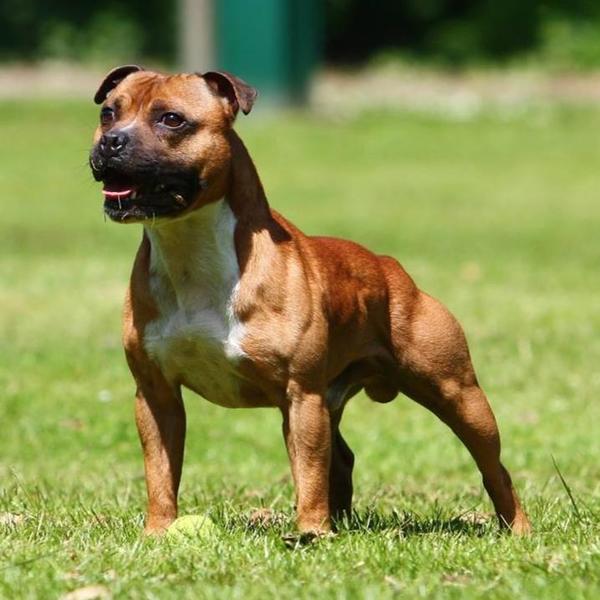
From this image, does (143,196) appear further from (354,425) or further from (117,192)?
(354,425)

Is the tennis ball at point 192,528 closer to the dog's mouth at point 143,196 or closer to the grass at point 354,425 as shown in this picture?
the grass at point 354,425

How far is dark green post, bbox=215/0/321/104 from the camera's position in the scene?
2994 cm

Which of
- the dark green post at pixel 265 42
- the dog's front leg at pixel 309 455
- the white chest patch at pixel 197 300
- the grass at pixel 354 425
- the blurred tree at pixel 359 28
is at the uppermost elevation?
the white chest patch at pixel 197 300

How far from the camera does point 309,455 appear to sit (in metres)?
5.98

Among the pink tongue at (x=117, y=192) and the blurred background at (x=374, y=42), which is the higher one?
the pink tongue at (x=117, y=192)

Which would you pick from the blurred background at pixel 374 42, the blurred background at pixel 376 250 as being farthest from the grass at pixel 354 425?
the blurred background at pixel 374 42

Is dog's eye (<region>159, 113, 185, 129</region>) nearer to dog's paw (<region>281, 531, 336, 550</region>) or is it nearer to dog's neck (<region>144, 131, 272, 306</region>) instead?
dog's neck (<region>144, 131, 272, 306</region>)

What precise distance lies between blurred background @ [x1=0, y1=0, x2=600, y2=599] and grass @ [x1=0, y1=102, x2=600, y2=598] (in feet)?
0.08

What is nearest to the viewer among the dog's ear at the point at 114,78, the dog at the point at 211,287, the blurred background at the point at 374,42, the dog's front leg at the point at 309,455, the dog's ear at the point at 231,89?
the dog at the point at 211,287

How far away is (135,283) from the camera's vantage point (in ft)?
20.2

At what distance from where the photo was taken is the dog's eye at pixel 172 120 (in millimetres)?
5879

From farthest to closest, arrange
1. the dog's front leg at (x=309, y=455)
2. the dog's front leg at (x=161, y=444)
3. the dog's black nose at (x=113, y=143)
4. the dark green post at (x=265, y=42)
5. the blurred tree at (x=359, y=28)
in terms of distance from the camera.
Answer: the blurred tree at (x=359, y=28)
the dark green post at (x=265, y=42)
the dog's front leg at (x=161, y=444)
the dog's front leg at (x=309, y=455)
the dog's black nose at (x=113, y=143)

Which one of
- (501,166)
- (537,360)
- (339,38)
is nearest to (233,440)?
(537,360)

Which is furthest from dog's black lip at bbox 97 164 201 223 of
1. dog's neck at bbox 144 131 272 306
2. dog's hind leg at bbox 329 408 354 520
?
dog's hind leg at bbox 329 408 354 520
